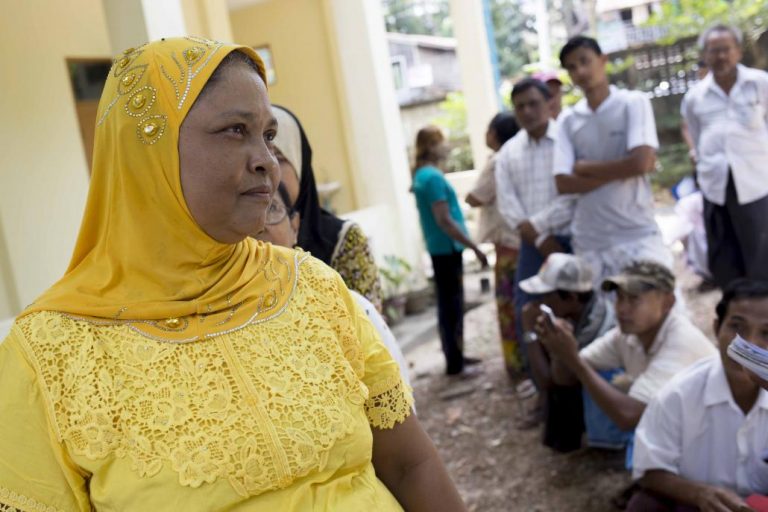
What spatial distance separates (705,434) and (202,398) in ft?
7.41

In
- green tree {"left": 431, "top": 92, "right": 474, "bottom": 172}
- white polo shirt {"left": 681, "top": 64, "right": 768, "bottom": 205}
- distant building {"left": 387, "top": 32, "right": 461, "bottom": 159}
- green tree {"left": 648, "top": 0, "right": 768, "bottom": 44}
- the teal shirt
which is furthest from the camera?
distant building {"left": 387, "top": 32, "right": 461, "bottom": 159}

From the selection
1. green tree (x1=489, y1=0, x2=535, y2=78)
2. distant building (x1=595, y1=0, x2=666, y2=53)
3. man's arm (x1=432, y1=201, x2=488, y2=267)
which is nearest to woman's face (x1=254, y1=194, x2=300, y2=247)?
man's arm (x1=432, y1=201, x2=488, y2=267)

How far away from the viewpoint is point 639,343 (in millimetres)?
3949

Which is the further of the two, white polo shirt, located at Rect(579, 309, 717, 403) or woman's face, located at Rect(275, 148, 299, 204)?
white polo shirt, located at Rect(579, 309, 717, 403)

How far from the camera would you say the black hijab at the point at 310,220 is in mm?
2756

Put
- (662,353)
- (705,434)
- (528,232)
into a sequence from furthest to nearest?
(528,232) → (662,353) → (705,434)

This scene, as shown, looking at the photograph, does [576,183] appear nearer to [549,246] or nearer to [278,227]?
[549,246]

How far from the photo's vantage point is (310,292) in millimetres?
1739

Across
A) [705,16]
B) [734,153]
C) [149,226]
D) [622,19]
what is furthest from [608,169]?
[622,19]

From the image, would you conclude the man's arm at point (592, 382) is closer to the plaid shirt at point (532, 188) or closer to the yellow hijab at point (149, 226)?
the plaid shirt at point (532, 188)

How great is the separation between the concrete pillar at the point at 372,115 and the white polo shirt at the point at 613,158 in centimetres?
454

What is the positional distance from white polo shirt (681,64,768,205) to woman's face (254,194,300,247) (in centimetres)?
402

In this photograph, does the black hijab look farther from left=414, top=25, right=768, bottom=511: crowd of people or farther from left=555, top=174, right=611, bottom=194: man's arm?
left=555, top=174, right=611, bottom=194: man's arm

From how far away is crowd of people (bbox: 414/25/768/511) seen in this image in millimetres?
3086
